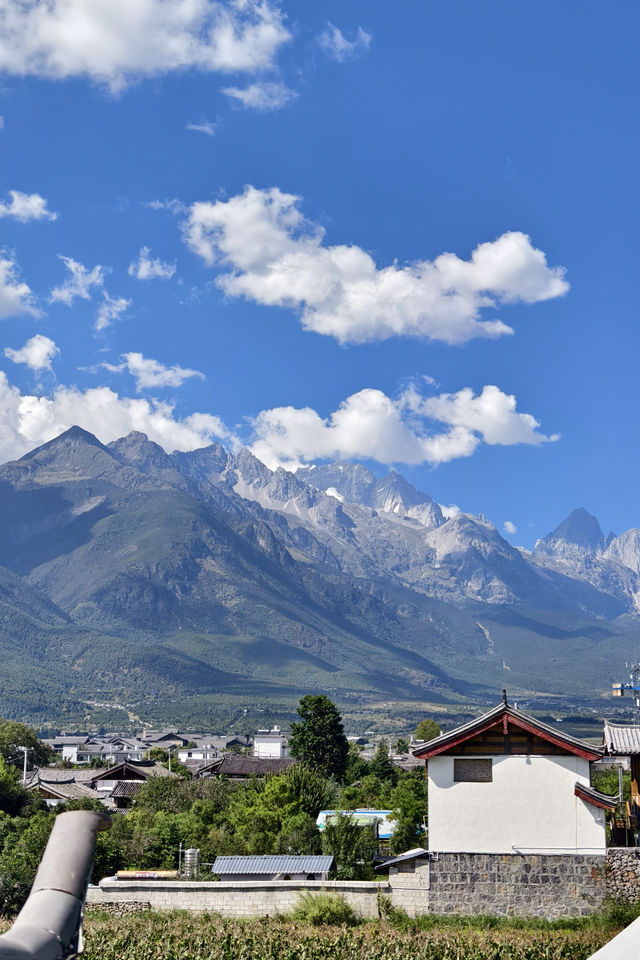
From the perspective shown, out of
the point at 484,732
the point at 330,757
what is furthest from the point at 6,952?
the point at 330,757

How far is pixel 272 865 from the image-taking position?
112 feet

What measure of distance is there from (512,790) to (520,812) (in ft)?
2.21

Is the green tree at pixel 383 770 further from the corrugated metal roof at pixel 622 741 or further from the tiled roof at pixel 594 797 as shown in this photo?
the tiled roof at pixel 594 797

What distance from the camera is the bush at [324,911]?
89.7ft

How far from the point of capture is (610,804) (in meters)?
28.2

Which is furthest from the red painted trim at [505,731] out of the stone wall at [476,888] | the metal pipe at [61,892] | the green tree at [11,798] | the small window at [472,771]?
the green tree at [11,798]

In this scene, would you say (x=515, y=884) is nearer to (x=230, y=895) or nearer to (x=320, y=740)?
(x=230, y=895)

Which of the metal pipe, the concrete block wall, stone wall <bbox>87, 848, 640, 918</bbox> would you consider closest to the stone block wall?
stone wall <bbox>87, 848, 640, 918</bbox>

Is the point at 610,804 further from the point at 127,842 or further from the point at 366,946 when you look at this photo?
the point at 127,842

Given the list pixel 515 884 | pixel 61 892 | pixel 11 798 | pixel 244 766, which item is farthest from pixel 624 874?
pixel 244 766

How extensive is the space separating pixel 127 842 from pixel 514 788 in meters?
30.1

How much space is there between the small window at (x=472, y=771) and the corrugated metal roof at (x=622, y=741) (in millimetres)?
4209

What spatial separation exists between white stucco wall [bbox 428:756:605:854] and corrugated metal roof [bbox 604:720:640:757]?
2.07 metres

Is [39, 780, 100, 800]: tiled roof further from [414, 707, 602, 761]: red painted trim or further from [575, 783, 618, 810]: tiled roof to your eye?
[575, 783, 618, 810]: tiled roof
